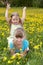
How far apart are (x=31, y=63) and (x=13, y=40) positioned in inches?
52.1

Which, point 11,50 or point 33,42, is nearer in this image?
point 11,50

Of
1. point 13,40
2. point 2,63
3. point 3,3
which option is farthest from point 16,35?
point 3,3

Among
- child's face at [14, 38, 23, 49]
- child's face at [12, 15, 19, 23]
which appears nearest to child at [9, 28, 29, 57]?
child's face at [14, 38, 23, 49]

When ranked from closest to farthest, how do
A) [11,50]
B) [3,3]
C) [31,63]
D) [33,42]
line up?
[31,63] < [11,50] < [33,42] < [3,3]

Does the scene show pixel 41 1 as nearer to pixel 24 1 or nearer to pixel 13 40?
pixel 24 1

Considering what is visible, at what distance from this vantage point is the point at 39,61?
4523 millimetres

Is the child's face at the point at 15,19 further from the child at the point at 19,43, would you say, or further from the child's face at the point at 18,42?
the child's face at the point at 18,42

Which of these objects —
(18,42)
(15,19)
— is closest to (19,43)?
(18,42)

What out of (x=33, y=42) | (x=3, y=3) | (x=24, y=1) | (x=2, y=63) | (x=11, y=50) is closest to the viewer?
(x=2, y=63)

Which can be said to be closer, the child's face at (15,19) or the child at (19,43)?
the child at (19,43)

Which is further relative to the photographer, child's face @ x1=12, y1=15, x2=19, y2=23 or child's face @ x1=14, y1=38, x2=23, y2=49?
child's face @ x1=12, y1=15, x2=19, y2=23

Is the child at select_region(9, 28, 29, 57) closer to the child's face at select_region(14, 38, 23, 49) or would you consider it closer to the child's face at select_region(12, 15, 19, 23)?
the child's face at select_region(14, 38, 23, 49)

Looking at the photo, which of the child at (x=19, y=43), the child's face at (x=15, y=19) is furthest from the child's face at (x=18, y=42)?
the child's face at (x=15, y=19)

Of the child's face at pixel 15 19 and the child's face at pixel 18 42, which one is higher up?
the child's face at pixel 15 19
